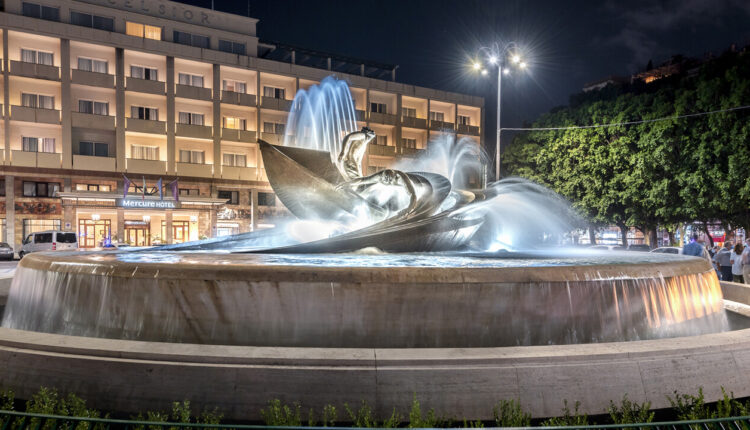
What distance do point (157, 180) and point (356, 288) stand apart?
36136mm

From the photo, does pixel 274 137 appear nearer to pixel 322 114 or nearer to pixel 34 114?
pixel 322 114

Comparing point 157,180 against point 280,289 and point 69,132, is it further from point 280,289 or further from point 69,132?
point 280,289

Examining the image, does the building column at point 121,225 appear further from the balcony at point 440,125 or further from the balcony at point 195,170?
the balcony at point 440,125

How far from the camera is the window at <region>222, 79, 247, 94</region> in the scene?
1671 inches

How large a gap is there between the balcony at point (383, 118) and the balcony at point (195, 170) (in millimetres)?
16019

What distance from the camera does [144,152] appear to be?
126 feet

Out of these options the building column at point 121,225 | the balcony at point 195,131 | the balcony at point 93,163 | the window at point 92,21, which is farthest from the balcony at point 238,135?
the window at point 92,21

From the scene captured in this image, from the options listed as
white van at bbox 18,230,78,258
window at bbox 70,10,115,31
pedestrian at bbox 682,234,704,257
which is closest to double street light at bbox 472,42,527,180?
pedestrian at bbox 682,234,704,257

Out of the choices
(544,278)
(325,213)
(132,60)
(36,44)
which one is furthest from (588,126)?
(36,44)

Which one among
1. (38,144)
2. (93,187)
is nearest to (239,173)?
(93,187)

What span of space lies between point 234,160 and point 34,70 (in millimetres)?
15122

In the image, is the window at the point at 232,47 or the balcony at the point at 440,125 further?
the balcony at the point at 440,125

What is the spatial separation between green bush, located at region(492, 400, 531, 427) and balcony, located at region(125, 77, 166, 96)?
130 ft

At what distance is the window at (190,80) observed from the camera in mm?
40500
